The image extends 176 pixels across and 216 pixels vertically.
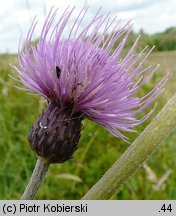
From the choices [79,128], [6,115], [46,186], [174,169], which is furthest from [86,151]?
[79,128]

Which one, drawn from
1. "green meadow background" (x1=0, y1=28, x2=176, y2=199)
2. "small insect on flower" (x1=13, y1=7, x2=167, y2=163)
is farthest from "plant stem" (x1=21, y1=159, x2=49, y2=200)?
"green meadow background" (x1=0, y1=28, x2=176, y2=199)

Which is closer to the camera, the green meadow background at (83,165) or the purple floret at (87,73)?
the purple floret at (87,73)

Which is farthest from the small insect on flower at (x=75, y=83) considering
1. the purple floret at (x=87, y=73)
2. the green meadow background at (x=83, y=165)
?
the green meadow background at (x=83, y=165)

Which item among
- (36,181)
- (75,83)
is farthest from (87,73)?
(36,181)

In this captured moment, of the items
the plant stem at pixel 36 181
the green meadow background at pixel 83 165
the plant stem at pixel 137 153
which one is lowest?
the green meadow background at pixel 83 165

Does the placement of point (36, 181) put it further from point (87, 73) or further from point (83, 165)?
point (83, 165)

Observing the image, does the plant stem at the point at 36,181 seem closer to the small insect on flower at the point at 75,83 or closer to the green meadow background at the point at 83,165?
the small insect on flower at the point at 75,83

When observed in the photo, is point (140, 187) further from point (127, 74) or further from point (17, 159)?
point (127, 74)
